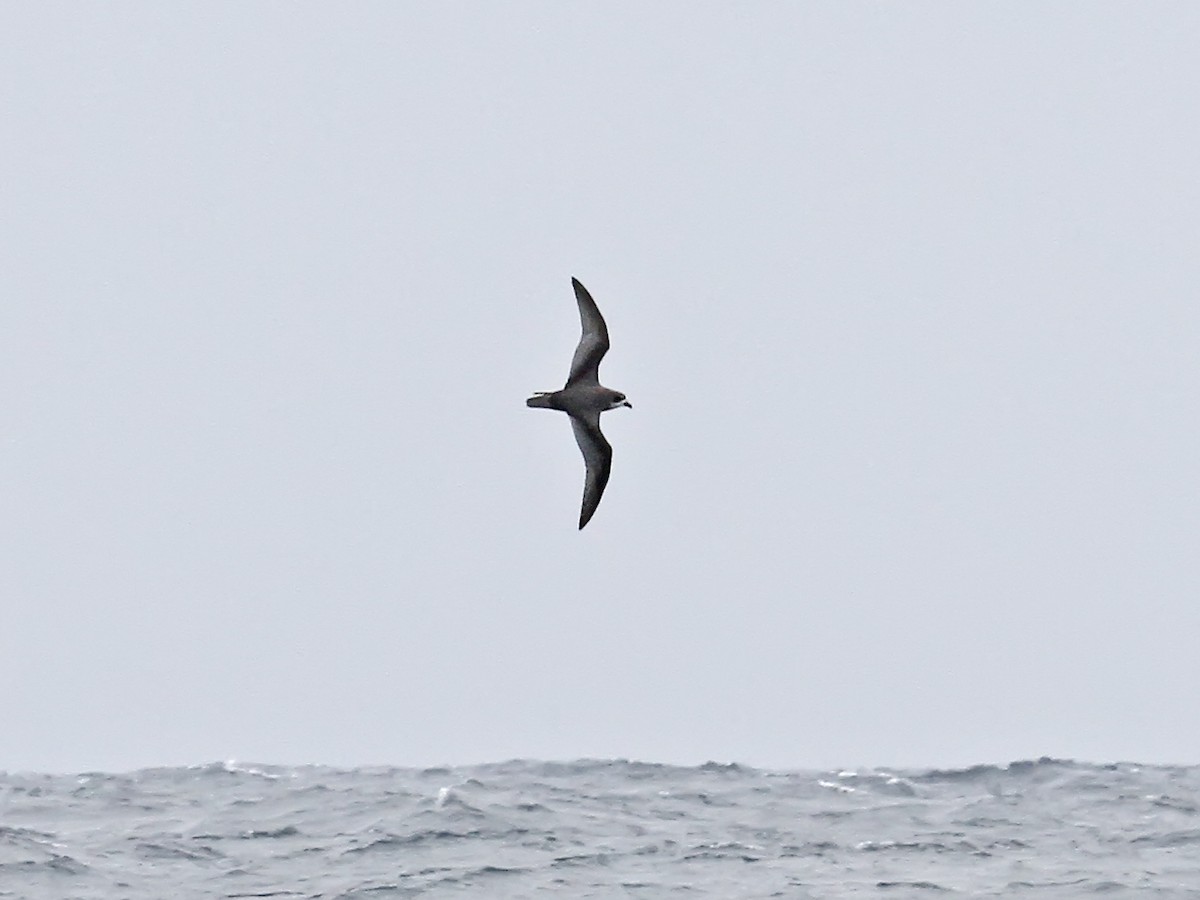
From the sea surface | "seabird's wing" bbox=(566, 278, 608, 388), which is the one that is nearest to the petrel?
"seabird's wing" bbox=(566, 278, 608, 388)

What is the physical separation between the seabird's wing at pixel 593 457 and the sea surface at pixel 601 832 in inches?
165

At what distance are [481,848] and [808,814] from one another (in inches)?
205

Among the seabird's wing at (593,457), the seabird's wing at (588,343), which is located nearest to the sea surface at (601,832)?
the seabird's wing at (593,457)

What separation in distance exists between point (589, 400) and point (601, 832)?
720 centimetres

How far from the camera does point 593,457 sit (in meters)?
15.0

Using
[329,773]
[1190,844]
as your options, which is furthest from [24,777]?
[1190,844]

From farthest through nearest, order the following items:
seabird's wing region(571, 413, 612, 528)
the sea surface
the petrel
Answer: the sea surface, seabird's wing region(571, 413, 612, 528), the petrel

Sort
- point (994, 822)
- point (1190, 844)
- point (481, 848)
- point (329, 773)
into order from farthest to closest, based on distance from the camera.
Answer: point (329, 773)
point (994, 822)
point (1190, 844)
point (481, 848)

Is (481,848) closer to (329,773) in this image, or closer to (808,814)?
(808,814)

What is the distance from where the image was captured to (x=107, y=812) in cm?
2216

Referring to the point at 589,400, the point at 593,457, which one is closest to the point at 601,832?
the point at 593,457

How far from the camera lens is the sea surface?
17172mm

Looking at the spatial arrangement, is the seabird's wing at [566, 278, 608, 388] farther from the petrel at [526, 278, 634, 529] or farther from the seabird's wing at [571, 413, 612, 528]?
the seabird's wing at [571, 413, 612, 528]

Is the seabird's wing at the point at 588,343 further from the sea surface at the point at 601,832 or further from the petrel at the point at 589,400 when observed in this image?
the sea surface at the point at 601,832
